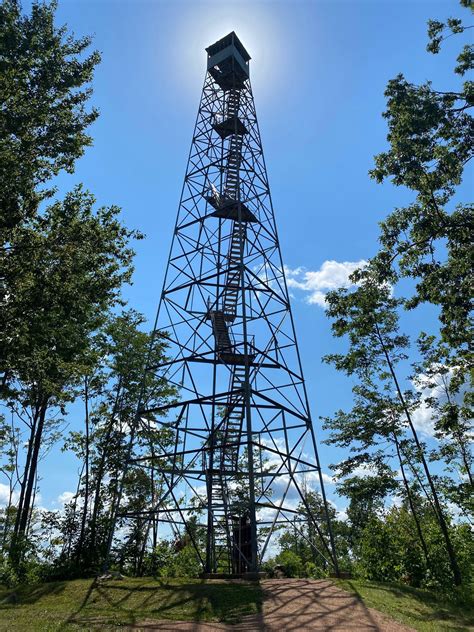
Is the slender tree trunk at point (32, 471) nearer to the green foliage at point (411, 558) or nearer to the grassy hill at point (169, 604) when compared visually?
the grassy hill at point (169, 604)

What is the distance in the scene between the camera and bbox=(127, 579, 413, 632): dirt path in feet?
23.6

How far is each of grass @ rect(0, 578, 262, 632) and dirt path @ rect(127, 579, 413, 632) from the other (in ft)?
1.03

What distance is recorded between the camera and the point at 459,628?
7.97 metres

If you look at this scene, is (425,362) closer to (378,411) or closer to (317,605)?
(378,411)

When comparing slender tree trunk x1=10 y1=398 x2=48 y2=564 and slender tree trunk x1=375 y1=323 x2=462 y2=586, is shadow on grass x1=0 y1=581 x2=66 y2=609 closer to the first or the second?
slender tree trunk x1=10 y1=398 x2=48 y2=564

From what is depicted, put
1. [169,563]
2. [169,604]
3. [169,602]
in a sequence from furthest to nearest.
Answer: [169,563] < [169,602] < [169,604]

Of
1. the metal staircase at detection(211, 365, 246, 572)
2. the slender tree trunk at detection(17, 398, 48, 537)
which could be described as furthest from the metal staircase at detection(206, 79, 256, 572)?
the slender tree trunk at detection(17, 398, 48, 537)

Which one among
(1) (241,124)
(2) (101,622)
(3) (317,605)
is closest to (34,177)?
(1) (241,124)

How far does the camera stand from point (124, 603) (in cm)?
906

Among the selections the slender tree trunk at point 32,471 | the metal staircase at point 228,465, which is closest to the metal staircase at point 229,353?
the metal staircase at point 228,465

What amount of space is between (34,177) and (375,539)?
49.3ft

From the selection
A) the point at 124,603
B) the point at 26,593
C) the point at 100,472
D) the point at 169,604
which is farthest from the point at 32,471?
the point at 169,604

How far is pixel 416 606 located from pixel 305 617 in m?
3.24

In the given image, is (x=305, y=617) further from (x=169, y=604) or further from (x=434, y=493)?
(x=434, y=493)
